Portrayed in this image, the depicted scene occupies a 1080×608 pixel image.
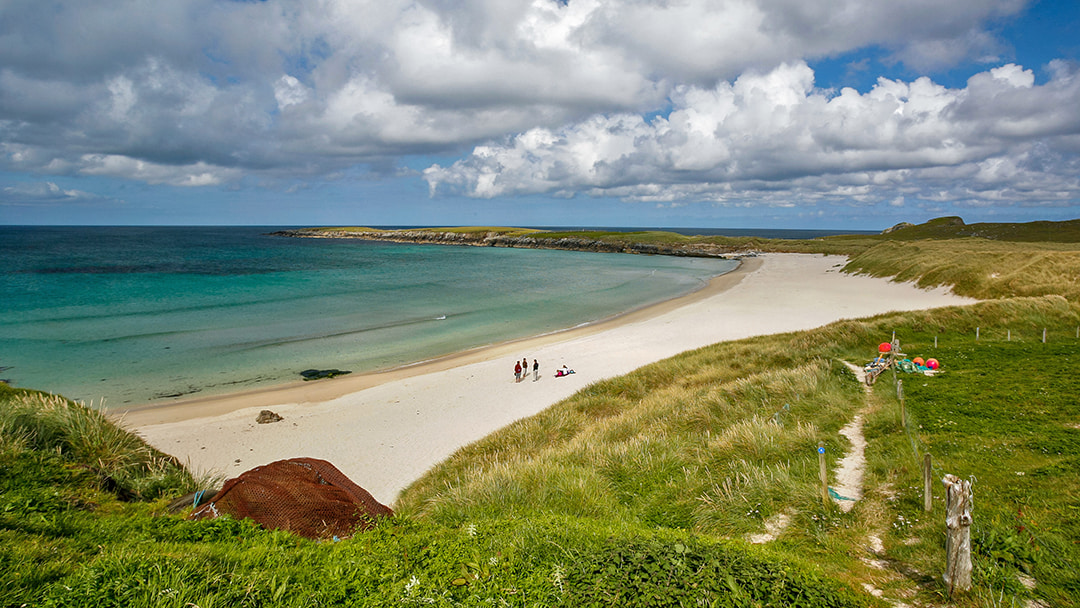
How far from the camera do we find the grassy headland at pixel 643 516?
4.23 m

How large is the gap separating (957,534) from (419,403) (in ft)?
53.9

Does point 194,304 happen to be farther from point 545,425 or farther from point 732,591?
point 732,591

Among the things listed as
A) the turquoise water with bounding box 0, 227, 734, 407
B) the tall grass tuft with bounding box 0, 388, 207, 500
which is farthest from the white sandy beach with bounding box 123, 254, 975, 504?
the tall grass tuft with bounding box 0, 388, 207, 500

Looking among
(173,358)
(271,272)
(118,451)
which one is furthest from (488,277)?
(118,451)

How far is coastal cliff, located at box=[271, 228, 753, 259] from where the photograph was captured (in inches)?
4286

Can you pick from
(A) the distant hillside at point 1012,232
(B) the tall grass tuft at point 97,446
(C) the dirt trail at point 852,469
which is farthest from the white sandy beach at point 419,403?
(A) the distant hillside at point 1012,232

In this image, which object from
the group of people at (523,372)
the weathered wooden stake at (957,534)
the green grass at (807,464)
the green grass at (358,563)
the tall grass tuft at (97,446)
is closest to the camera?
the green grass at (358,563)

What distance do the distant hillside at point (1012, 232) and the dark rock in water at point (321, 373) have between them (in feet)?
310

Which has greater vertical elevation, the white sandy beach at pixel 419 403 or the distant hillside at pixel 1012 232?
the distant hillside at pixel 1012 232

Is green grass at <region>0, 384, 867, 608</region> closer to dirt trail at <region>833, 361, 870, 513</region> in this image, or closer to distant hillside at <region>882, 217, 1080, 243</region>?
dirt trail at <region>833, 361, 870, 513</region>

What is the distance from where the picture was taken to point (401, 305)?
141 feet

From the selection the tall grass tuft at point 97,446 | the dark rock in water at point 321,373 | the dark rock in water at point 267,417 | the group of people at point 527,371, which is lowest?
the dark rock in water at point 321,373

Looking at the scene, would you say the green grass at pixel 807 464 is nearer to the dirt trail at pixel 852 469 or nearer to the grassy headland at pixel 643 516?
the grassy headland at pixel 643 516

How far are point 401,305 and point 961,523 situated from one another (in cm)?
4191
